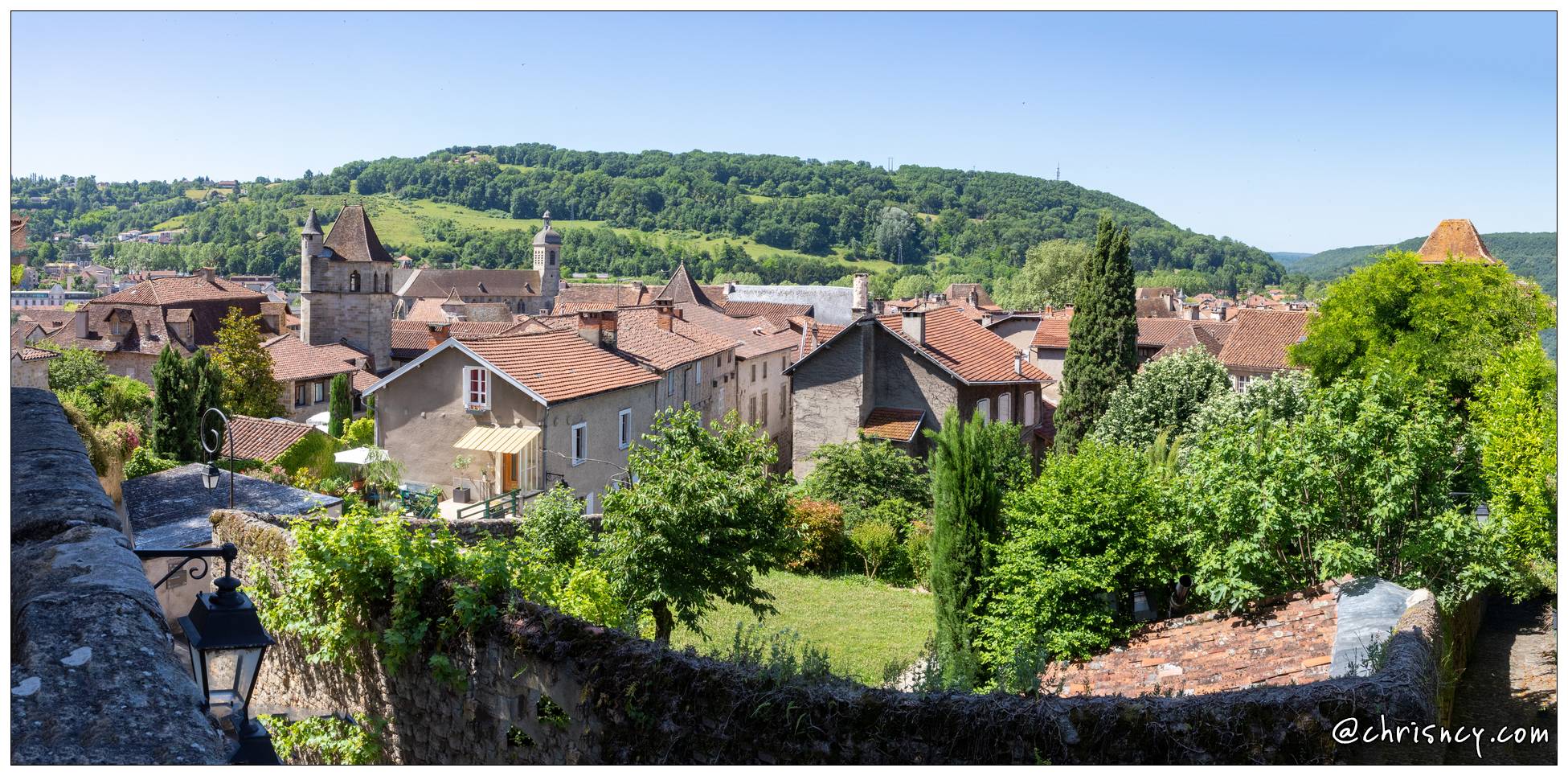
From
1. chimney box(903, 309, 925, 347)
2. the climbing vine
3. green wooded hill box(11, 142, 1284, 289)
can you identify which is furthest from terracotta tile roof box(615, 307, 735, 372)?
green wooded hill box(11, 142, 1284, 289)

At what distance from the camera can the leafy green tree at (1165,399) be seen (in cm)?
3189

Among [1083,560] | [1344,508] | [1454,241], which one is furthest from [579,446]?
[1454,241]

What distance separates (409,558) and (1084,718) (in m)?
5.13

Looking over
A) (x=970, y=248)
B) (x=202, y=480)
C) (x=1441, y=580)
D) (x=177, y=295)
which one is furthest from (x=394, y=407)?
(x=970, y=248)

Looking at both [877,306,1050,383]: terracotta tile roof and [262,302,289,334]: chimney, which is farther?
[262,302,289,334]: chimney

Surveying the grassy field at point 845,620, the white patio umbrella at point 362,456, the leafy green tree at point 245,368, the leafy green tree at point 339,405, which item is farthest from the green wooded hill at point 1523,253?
the leafy green tree at point 245,368

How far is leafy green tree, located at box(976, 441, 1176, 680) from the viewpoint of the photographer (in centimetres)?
1633

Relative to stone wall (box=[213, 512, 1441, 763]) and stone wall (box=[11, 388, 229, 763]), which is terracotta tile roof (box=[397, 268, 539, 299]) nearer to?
stone wall (box=[213, 512, 1441, 763])

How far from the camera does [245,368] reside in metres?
43.2

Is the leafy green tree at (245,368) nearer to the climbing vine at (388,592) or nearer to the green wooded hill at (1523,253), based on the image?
the climbing vine at (388,592)

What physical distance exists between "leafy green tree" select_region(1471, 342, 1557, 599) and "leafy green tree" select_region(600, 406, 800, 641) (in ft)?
35.1

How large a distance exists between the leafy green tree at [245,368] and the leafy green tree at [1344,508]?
126 feet

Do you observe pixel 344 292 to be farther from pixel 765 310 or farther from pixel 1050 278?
pixel 1050 278

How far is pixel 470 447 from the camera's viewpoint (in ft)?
82.8
